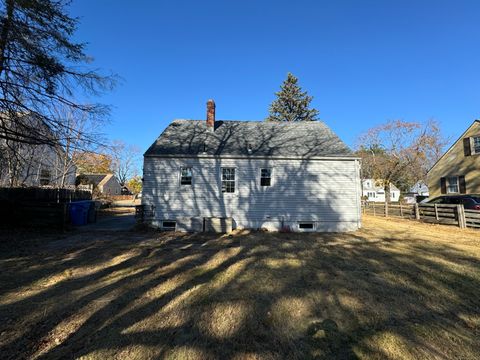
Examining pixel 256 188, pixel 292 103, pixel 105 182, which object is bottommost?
pixel 256 188

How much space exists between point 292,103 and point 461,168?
81.4ft

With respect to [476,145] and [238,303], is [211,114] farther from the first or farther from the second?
[476,145]

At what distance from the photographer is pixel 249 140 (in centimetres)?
1471

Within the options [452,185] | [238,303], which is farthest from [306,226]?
[452,185]

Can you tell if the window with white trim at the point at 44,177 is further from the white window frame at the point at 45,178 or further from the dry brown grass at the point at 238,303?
the dry brown grass at the point at 238,303

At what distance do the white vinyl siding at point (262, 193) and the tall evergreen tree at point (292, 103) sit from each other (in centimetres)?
2971

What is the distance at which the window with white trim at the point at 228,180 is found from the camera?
13164 millimetres

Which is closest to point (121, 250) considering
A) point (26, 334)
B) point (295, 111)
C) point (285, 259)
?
point (26, 334)

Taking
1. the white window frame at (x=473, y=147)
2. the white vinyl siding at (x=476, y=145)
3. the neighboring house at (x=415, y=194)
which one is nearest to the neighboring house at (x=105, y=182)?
the white window frame at (x=473, y=147)

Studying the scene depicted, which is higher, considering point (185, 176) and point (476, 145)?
point (476, 145)

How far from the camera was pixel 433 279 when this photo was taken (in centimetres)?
575

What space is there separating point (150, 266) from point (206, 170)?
23.3 feet

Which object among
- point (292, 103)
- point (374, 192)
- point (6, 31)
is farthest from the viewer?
point (374, 192)

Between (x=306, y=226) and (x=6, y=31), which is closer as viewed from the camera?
(x=6, y=31)
